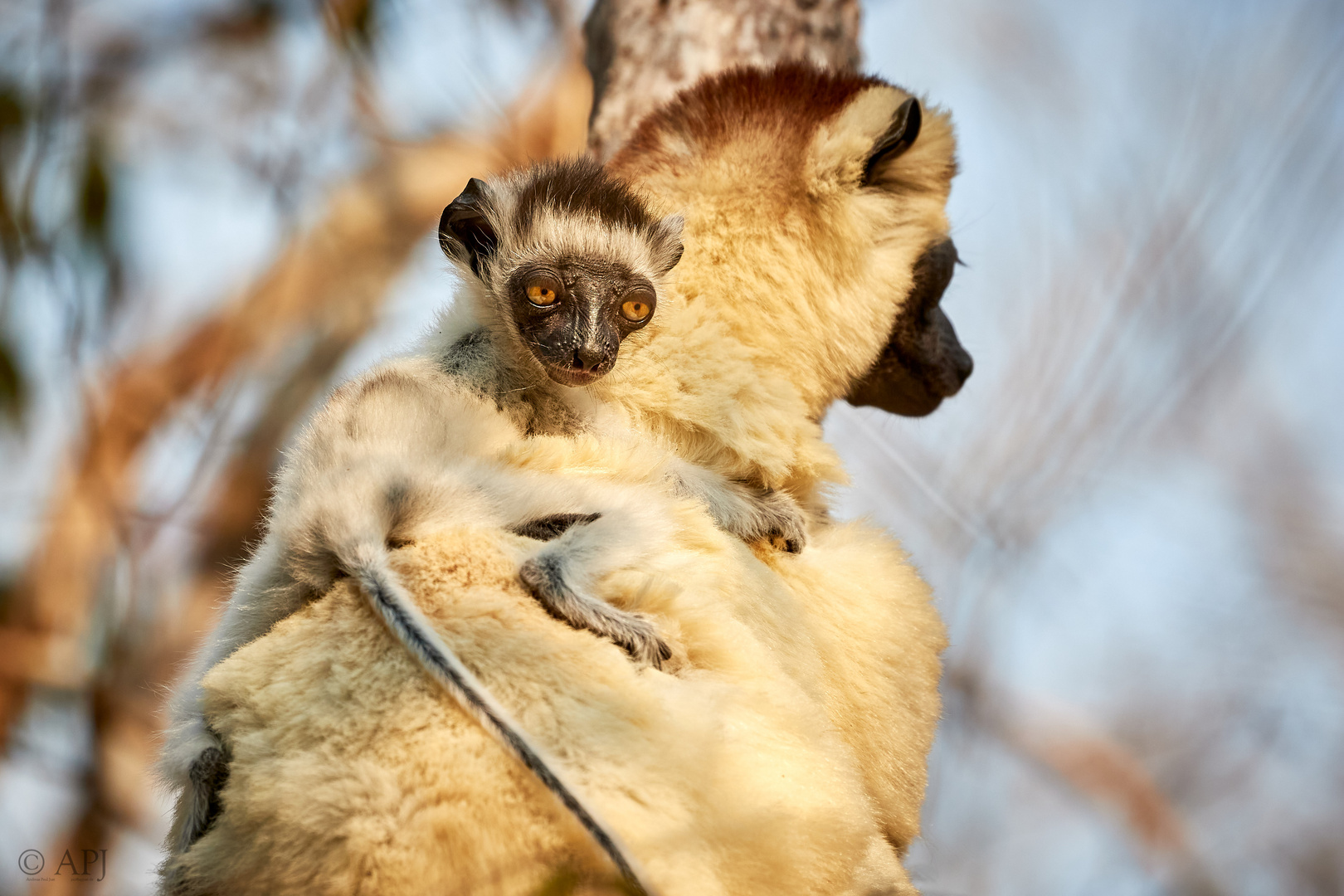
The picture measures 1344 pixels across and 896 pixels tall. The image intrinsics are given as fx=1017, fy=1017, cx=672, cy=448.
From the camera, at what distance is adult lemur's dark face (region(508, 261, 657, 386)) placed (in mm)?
2705

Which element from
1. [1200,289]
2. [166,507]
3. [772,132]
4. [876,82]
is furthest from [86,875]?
[1200,289]

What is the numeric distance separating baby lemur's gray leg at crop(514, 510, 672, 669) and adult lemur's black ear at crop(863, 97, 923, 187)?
1.64 metres

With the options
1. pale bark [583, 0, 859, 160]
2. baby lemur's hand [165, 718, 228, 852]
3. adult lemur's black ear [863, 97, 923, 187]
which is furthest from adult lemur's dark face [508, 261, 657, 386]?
pale bark [583, 0, 859, 160]

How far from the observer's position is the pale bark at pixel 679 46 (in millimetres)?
4090

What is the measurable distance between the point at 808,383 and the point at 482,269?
41.4 inches

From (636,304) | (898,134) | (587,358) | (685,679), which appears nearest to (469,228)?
(636,304)

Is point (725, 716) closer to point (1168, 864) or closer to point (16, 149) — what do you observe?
point (16, 149)

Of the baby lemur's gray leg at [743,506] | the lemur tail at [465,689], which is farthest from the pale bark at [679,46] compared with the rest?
the lemur tail at [465,689]

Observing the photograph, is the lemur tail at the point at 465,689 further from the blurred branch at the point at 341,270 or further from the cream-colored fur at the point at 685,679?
the blurred branch at the point at 341,270

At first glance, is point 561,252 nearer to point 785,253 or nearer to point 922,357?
point 785,253

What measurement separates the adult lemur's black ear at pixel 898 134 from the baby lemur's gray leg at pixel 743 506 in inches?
44.8

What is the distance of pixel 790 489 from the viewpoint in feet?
9.85

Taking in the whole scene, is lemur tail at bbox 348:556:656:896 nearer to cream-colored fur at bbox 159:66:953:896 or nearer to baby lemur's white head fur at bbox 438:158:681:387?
cream-colored fur at bbox 159:66:953:896

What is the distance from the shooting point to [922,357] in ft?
11.6
